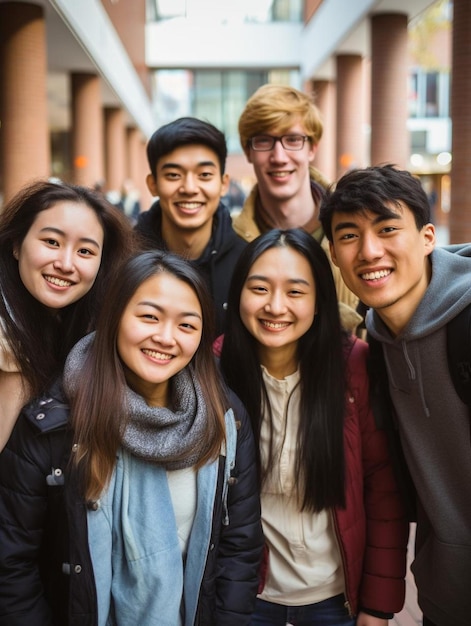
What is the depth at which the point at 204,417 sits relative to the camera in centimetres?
212

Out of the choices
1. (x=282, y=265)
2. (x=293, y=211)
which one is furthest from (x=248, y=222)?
(x=282, y=265)

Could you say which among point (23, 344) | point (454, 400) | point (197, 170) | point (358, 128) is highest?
point (358, 128)

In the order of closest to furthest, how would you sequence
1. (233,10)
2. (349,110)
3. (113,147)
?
1. (349,110)
2. (113,147)
3. (233,10)

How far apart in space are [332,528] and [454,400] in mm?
646

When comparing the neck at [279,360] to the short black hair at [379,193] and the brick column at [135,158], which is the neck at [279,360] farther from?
the brick column at [135,158]

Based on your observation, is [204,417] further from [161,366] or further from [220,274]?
[220,274]

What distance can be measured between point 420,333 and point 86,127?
16090mm

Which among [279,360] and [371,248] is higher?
[371,248]

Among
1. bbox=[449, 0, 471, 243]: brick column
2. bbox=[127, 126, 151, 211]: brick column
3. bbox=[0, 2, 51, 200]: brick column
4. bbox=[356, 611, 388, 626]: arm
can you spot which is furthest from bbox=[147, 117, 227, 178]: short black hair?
bbox=[127, 126, 151, 211]: brick column

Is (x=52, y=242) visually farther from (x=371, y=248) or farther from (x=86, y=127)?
(x=86, y=127)

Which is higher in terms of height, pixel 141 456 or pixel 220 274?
pixel 220 274

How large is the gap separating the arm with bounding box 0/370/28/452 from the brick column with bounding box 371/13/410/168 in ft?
36.5

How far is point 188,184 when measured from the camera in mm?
3111

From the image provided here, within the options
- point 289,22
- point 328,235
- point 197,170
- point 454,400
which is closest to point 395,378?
point 454,400
